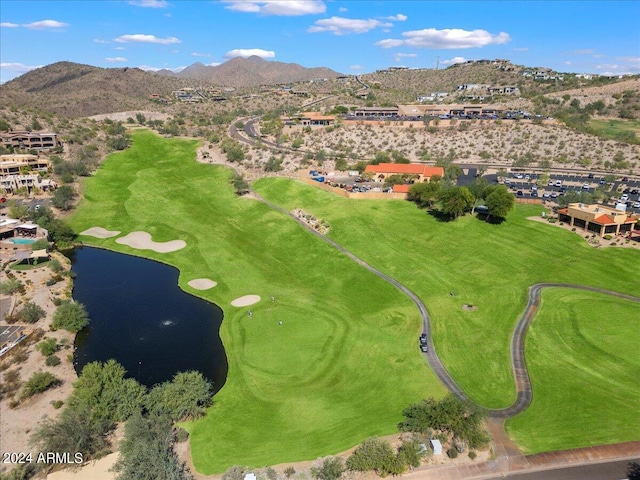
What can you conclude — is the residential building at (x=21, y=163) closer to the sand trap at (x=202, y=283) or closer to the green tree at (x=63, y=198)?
the green tree at (x=63, y=198)

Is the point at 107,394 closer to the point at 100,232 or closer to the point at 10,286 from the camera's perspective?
the point at 10,286

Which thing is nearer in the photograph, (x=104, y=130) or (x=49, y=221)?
(x=49, y=221)

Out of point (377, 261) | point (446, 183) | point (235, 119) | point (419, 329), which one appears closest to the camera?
point (419, 329)

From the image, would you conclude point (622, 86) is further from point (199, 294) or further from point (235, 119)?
point (199, 294)

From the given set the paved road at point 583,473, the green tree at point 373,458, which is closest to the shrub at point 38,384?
the green tree at point 373,458

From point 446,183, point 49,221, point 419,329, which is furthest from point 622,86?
point 49,221

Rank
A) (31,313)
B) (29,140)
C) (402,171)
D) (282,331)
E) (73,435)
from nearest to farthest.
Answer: (73,435) → (31,313) → (282,331) → (402,171) → (29,140)

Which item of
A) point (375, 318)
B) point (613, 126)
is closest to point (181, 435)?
point (375, 318)

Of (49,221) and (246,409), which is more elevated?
(49,221)
